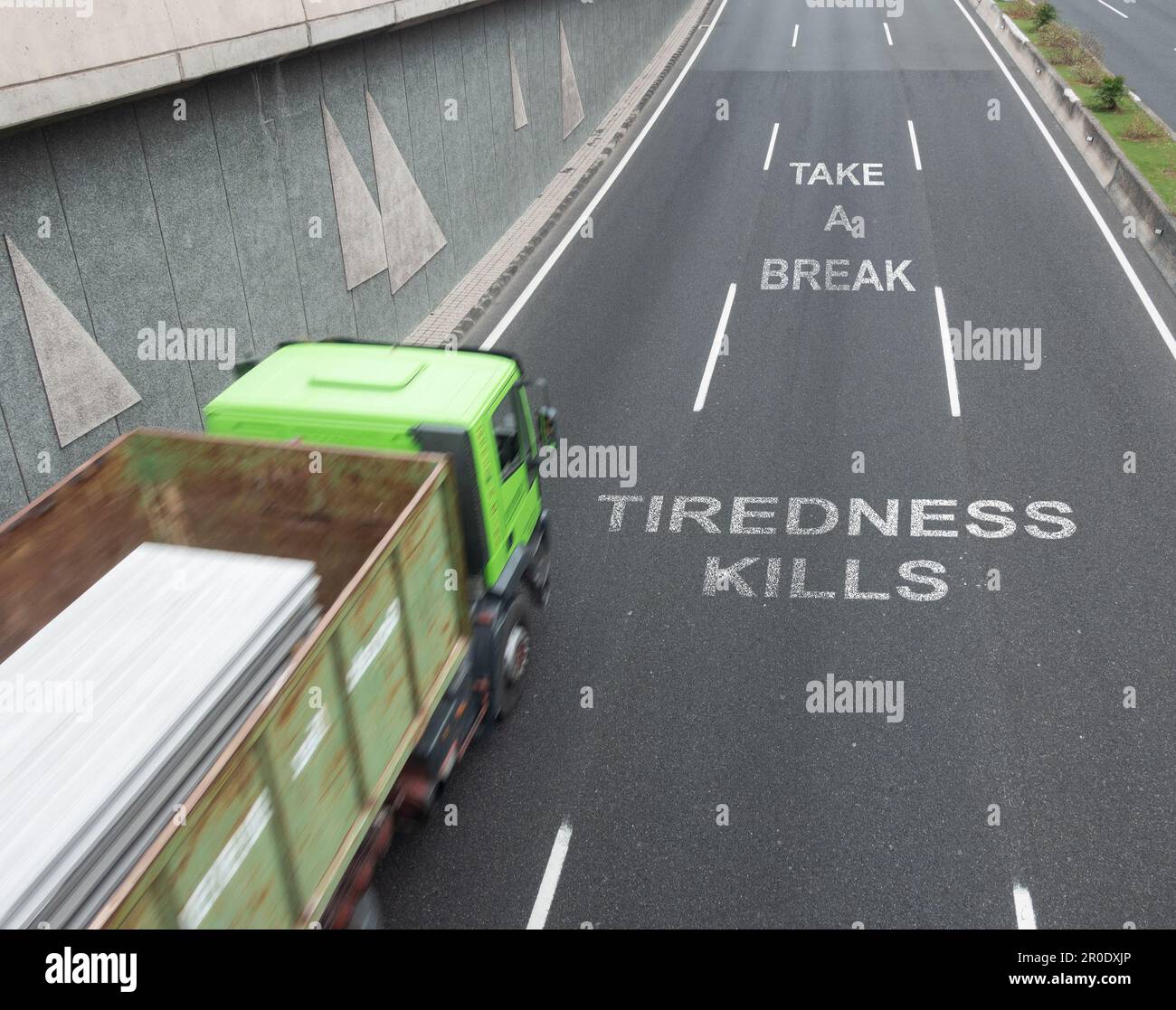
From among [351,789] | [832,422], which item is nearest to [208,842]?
[351,789]

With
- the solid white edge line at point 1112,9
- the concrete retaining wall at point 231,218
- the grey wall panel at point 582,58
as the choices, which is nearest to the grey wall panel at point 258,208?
the concrete retaining wall at point 231,218

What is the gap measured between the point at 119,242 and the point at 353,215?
4202 mm

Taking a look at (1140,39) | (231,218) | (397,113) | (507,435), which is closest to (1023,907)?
(507,435)

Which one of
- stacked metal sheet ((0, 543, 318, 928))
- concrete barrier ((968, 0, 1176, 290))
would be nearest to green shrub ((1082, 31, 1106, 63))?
concrete barrier ((968, 0, 1176, 290))

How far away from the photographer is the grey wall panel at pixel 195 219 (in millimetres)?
9156

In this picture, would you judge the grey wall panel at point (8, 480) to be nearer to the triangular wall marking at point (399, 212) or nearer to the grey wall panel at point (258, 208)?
the grey wall panel at point (258, 208)

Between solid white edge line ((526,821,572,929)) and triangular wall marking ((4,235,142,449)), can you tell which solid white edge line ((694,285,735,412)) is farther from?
triangular wall marking ((4,235,142,449))

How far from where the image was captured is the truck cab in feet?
22.6

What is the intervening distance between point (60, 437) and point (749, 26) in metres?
35.0

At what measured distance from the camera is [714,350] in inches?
563

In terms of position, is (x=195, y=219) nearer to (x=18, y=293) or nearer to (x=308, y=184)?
(x=308, y=184)

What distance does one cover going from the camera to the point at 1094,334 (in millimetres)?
14445

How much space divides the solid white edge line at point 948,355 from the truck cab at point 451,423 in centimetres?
724
